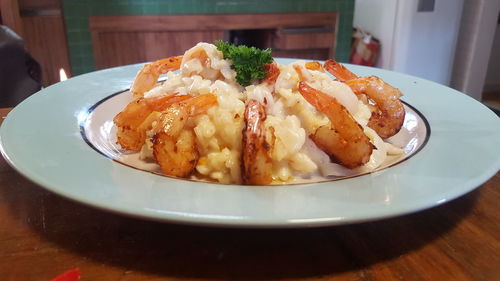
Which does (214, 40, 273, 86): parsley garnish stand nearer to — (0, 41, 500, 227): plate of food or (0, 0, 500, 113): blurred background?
(0, 41, 500, 227): plate of food

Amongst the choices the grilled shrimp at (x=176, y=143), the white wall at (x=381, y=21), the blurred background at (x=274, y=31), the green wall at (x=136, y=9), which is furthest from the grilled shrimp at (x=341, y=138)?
the white wall at (x=381, y=21)

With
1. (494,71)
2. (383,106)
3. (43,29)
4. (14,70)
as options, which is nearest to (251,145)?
(383,106)

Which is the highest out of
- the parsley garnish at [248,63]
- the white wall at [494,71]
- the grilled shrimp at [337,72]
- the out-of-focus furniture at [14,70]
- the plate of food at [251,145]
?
the parsley garnish at [248,63]

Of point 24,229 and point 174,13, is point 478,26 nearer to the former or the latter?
point 174,13

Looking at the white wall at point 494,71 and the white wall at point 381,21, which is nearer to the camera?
the white wall at point 381,21

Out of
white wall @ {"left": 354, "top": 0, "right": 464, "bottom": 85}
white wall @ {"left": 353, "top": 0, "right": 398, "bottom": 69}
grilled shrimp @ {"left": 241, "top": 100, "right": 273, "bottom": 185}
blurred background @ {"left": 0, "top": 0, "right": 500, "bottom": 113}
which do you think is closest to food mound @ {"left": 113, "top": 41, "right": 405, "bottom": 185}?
grilled shrimp @ {"left": 241, "top": 100, "right": 273, "bottom": 185}

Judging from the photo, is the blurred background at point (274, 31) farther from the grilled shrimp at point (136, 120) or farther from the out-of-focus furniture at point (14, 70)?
the grilled shrimp at point (136, 120)

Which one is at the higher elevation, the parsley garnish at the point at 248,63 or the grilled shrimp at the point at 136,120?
the parsley garnish at the point at 248,63

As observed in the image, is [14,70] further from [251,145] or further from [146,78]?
[251,145]
